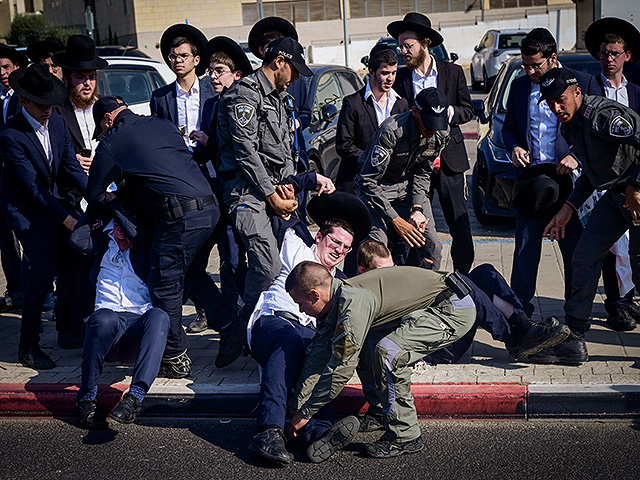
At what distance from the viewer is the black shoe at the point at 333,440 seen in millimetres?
4344

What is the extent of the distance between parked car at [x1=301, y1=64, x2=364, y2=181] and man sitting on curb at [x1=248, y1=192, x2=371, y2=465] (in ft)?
12.4

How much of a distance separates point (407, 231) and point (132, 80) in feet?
21.4

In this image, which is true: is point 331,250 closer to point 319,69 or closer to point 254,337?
point 254,337

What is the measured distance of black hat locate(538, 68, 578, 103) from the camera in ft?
16.7

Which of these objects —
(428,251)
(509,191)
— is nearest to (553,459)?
(428,251)

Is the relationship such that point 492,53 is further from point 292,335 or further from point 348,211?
point 292,335

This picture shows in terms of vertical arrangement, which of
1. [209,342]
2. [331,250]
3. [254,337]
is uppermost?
[331,250]

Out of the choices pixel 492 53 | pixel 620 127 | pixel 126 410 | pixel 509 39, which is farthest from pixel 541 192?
pixel 509 39

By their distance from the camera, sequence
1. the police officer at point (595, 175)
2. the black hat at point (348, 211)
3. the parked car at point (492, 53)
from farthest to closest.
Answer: the parked car at point (492, 53)
the black hat at point (348, 211)
the police officer at point (595, 175)

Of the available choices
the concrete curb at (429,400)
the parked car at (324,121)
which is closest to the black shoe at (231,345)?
the concrete curb at (429,400)

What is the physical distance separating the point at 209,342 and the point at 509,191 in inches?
147

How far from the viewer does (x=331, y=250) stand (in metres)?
5.15

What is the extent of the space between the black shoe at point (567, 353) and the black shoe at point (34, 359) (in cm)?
328

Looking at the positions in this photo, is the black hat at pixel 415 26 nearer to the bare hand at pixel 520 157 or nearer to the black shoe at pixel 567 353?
the bare hand at pixel 520 157
